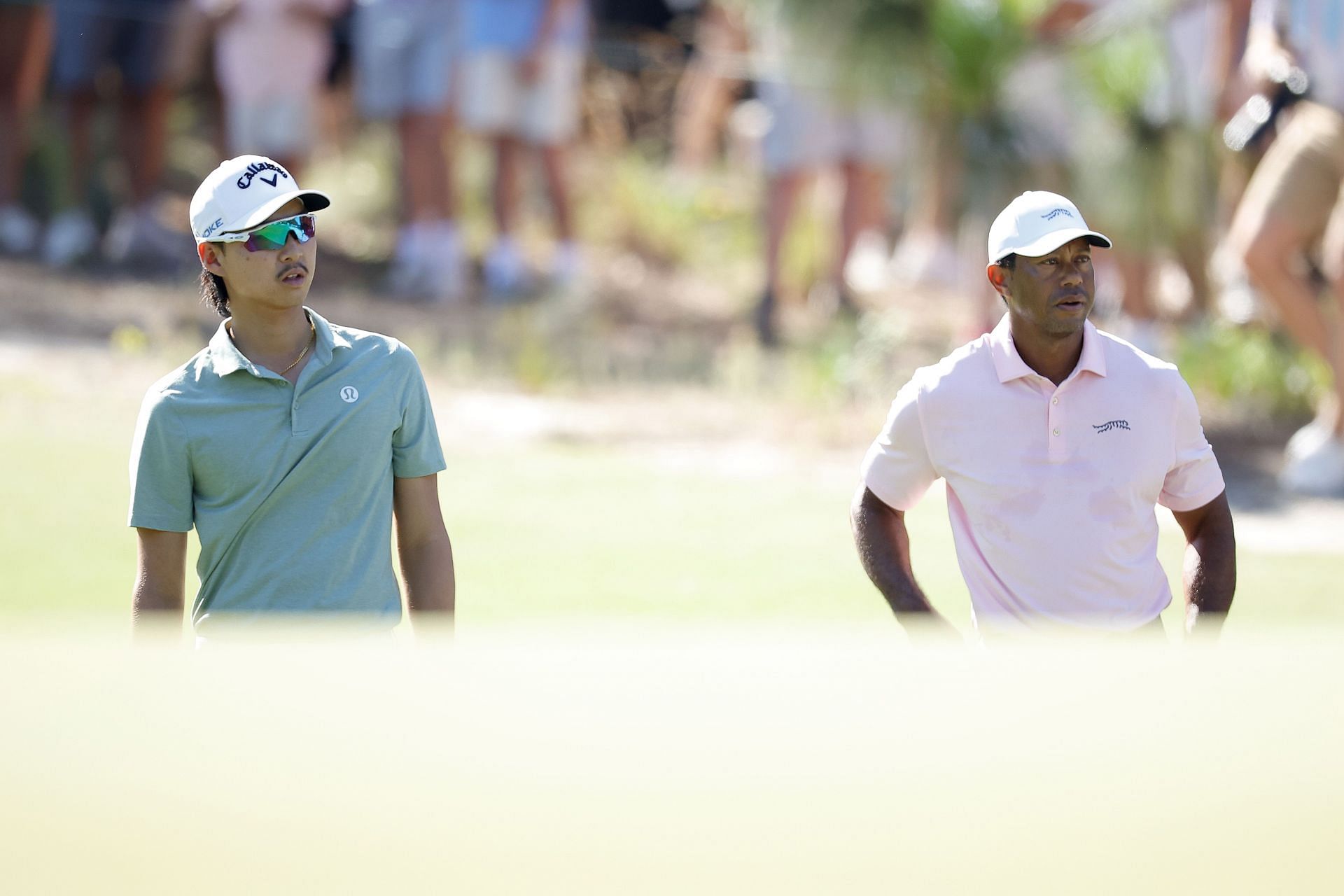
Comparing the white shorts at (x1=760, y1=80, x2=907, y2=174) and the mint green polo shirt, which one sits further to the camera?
the white shorts at (x1=760, y1=80, x2=907, y2=174)

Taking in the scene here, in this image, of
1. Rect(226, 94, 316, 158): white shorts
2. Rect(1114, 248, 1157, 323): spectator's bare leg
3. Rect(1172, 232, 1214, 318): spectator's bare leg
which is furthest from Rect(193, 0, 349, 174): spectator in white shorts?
Rect(1172, 232, 1214, 318): spectator's bare leg

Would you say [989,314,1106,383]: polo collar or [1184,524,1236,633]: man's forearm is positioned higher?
[989,314,1106,383]: polo collar

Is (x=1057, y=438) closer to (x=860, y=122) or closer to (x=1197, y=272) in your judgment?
(x=1197, y=272)

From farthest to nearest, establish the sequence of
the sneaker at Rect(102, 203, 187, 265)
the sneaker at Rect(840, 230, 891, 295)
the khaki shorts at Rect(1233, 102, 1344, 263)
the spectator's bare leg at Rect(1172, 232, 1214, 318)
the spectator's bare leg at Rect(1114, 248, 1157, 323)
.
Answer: the sneaker at Rect(840, 230, 891, 295), the sneaker at Rect(102, 203, 187, 265), the spectator's bare leg at Rect(1172, 232, 1214, 318), the spectator's bare leg at Rect(1114, 248, 1157, 323), the khaki shorts at Rect(1233, 102, 1344, 263)

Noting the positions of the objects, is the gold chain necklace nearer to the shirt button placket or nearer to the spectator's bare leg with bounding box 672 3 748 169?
the shirt button placket

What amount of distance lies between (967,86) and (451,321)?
3198mm

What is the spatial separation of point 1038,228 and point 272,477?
151 cm

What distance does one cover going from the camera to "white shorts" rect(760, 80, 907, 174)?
1012cm

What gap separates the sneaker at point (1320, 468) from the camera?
6961 millimetres

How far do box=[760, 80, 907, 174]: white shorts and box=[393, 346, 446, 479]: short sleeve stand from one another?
716 centimetres

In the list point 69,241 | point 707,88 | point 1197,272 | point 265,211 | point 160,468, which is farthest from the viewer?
point 707,88

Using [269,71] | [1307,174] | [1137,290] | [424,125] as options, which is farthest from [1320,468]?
[269,71]

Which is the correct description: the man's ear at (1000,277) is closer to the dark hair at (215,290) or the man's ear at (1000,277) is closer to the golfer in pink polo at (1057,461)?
the golfer in pink polo at (1057,461)

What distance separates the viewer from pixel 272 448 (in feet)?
9.98
